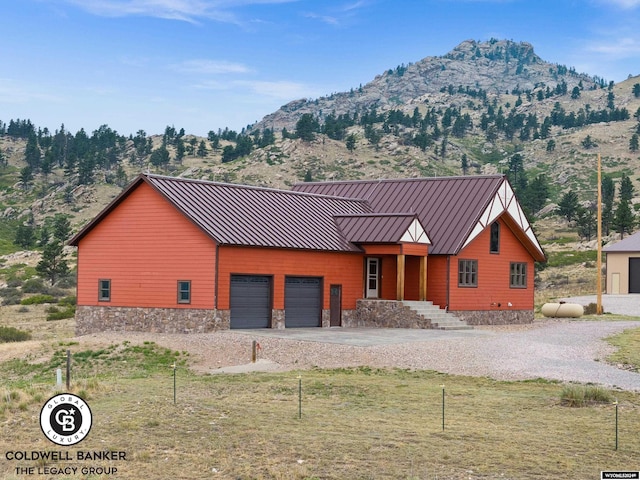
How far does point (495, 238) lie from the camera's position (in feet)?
136

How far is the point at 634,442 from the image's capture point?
1388 cm

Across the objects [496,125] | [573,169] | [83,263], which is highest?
[496,125]

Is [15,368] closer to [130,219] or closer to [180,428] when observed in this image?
[130,219]

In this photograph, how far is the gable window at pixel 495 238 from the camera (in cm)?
4125

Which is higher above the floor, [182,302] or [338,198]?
[338,198]

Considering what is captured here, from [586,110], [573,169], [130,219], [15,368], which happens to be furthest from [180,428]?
[586,110]

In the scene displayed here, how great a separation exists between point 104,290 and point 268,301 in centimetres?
658

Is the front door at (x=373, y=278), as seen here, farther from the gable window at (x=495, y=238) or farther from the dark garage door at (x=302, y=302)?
the gable window at (x=495, y=238)

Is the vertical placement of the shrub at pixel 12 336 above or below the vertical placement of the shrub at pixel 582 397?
below

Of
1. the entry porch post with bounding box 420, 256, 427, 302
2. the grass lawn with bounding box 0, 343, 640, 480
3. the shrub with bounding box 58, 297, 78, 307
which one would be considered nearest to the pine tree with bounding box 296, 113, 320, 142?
the shrub with bounding box 58, 297, 78, 307

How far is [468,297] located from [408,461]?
2755cm

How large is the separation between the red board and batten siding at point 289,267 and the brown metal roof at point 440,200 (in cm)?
384

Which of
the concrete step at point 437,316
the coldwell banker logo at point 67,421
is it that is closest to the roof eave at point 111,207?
the concrete step at point 437,316

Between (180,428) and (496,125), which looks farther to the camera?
(496,125)
